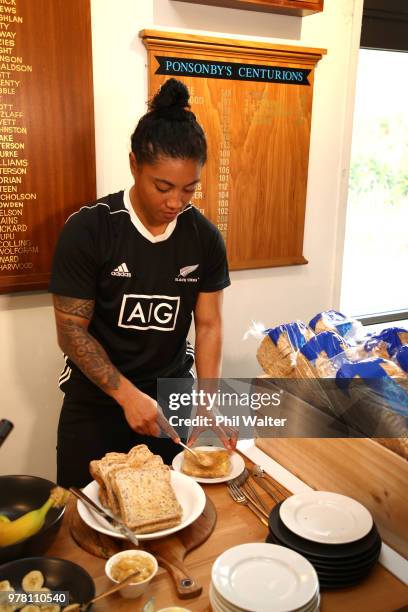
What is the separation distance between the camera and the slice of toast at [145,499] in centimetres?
122

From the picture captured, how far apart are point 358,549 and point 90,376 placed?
93 cm

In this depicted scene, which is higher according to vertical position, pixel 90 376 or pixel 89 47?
pixel 89 47

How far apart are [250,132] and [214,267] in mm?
923

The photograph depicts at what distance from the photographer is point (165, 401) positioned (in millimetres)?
2043

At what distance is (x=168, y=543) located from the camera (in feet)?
4.00

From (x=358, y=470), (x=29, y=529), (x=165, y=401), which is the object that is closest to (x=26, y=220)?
(x=165, y=401)

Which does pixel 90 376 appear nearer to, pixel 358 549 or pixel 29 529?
pixel 29 529

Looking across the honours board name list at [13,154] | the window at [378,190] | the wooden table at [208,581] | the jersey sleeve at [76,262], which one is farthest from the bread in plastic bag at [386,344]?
A: the window at [378,190]

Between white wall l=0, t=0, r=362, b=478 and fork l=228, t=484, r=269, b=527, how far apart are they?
118cm

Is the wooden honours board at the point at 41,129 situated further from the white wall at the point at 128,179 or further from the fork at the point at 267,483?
the fork at the point at 267,483

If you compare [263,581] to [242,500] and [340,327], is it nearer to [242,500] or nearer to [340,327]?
[242,500]

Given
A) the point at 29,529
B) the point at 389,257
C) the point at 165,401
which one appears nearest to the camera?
the point at 29,529

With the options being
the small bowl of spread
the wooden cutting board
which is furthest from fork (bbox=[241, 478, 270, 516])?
the small bowl of spread
